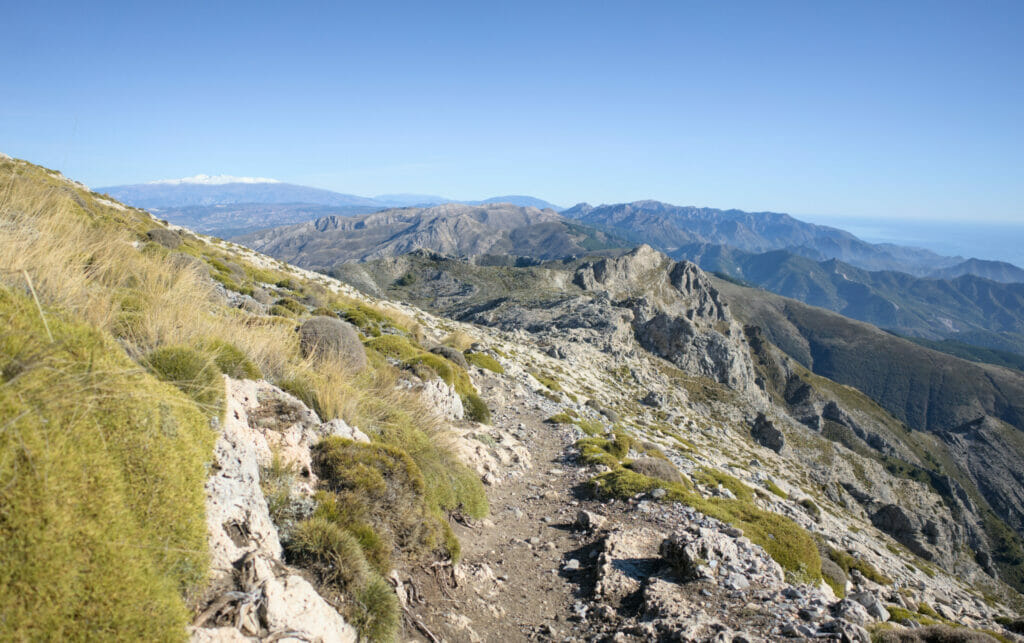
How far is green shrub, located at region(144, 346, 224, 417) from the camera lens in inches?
188

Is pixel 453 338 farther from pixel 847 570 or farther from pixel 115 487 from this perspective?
pixel 115 487

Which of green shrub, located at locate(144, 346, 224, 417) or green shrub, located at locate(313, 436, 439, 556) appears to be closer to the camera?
green shrub, located at locate(144, 346, 224, 417)

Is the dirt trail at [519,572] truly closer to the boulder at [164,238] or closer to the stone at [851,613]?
the stone at [851,613]

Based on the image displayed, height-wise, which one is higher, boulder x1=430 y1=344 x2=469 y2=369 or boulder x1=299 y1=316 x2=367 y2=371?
boulder x1=299 y1=316 x2=367 y2=371

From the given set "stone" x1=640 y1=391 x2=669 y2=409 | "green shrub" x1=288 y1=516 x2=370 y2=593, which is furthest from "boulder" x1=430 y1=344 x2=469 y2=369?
"stone" x1=640 y1=391 x2=669 y2=409

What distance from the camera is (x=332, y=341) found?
34.0 ft

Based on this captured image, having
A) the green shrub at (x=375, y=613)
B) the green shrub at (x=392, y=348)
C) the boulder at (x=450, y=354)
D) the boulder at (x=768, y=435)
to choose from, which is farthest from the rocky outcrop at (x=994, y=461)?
the green shrub at (x=375, y=613)

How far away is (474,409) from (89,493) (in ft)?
42.2

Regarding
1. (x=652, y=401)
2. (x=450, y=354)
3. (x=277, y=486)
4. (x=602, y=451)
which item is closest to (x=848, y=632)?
(x=277, y=486)

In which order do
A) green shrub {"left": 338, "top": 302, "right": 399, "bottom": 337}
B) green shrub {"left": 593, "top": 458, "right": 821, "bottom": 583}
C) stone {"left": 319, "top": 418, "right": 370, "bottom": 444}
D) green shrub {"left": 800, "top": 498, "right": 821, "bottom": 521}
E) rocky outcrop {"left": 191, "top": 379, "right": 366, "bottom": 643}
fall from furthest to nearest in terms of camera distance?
green shrub {"left": 800, "top": 498, "right": 821, "bottom": 521} → green shrub {"left": 338, "top": 302, "right": 399, "bottom": 337} → green shrub {"left": 593, "top": 458, "right": 821, "bottom": 583} → stone {"left": 319, "top": 418, "right": 370, "bottom": 444} → rocky outcrop {"left": 191, "top": 379, "right": 366, "bottom": 643}

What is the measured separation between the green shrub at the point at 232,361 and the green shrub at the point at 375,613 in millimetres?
3310

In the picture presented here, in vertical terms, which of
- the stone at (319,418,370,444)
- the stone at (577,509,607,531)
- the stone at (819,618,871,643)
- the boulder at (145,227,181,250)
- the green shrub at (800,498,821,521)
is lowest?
the green shrub at (800,498,821,521)

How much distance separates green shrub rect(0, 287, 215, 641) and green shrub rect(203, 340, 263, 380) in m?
2.46

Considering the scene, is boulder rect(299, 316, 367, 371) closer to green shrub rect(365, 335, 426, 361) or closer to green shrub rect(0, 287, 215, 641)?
green shrub rect(365, 335, 426, 361)
